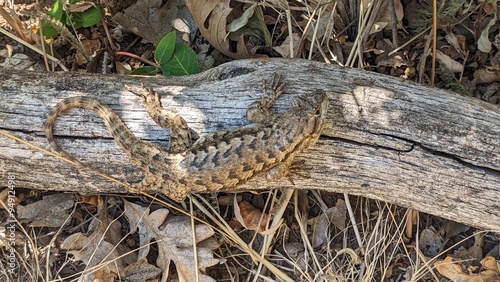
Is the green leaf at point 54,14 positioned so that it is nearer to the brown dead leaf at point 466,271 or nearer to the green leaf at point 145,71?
the green leaf at point 145,71

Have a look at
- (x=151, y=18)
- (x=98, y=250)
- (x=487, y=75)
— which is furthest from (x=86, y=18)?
(x=487, y=75)

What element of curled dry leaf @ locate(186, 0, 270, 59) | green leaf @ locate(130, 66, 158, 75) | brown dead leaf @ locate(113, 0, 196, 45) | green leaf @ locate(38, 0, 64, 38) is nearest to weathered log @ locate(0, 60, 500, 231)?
green leaf @ locate(130, 66, 158, 75)

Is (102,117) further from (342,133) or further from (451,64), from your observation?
(451,64)

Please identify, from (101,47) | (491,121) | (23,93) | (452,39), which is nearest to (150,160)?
(23,93)

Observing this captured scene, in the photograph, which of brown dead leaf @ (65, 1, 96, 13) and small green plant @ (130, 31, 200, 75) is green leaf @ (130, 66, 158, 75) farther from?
brown dead leaf @ (65, 1, 96, 13)

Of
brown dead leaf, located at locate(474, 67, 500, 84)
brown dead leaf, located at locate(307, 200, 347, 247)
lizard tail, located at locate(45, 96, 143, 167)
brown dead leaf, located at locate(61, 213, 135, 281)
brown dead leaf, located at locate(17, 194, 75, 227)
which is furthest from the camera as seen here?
brown dead leaf, located at locate(474, 67, 500, 84)

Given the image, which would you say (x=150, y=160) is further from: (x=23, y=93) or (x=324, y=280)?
(x=324, y=280)

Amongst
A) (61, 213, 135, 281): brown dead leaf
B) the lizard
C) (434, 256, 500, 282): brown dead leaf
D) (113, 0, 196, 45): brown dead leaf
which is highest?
(113, 0, 196, 45): brown dead leaf

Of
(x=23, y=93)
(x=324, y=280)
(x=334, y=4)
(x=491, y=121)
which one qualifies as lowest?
(x=324, y=280)
